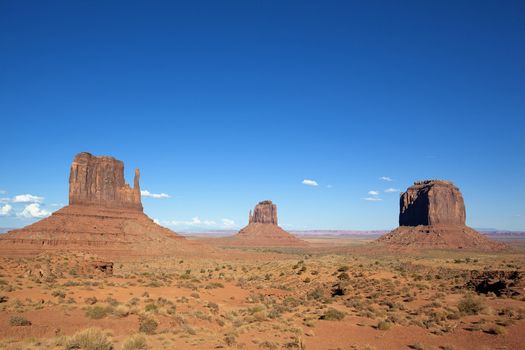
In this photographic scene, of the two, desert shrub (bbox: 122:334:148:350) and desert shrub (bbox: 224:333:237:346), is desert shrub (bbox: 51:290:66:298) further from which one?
desert shrub (bbox: 224:333:237:346)

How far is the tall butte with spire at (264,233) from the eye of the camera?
15050 cm

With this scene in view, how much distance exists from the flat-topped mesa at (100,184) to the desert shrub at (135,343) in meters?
76.7

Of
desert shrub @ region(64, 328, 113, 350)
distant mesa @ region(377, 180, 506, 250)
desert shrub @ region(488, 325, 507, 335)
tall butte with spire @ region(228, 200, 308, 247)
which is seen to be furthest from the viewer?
tall butte with spire @ region(228, 200, 308, 247)

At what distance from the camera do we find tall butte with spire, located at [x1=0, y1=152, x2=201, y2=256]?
62.2 metres

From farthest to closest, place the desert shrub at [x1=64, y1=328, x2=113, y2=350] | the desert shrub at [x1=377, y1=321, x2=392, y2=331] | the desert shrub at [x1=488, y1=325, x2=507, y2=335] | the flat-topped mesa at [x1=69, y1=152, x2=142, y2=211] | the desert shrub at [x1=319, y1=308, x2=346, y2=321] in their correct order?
the flat-topped mesa at [x1=69, y1=152, x2=142, y2=211] → the desert shrub at [x1=319, y1=308, x2=346, y2=321] → the desert shrub at [x1=377, y1=321, x2=392, y2=331] → the desert shrub at [x1=488, y1=325, x2=507, y2=335] → the desert shrub at [x1=64, y1=328, x2=113, y2=350]

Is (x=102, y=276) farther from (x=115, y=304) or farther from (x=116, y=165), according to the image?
(x=116, y=165)

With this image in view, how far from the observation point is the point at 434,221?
120000 millimetres

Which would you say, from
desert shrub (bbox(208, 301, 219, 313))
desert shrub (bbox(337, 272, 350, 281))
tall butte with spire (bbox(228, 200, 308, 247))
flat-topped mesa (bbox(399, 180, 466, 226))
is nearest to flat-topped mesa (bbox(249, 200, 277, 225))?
tall butte with spire (bbox(228, 200, 308, 247))

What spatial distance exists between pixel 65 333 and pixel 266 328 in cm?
818

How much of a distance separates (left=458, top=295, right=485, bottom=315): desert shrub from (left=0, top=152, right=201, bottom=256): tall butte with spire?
184 feet

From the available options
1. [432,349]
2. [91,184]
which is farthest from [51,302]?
[91,184]

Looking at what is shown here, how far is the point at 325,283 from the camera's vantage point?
103 feet

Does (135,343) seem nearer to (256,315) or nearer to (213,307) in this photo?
(256,315)

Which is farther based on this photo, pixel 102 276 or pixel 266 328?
pixel 102 276
